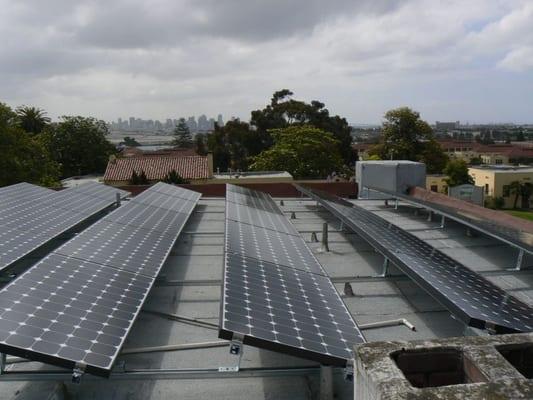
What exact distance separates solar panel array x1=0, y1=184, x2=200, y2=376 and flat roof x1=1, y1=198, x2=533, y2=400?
2.06 ft

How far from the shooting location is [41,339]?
445 centimetres

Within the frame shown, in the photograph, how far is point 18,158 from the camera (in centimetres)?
3130

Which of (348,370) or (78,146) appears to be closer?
(348,370)

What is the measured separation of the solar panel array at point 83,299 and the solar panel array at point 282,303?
1.17m

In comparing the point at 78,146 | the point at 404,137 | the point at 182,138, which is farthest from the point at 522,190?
the point at 182,138

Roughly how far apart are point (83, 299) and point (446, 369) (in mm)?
4063

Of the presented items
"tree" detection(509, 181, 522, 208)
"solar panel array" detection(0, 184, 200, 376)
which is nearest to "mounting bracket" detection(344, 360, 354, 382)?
"solar panel array" detection(0, 184, 200, 376)

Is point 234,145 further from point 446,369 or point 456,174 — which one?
point 446,369

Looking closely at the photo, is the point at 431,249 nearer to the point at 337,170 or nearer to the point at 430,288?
the point at 430,288

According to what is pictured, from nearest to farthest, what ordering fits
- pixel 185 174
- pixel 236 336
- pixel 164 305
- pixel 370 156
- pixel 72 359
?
pixel 72 359
pixel 236 336
pixel 164 305
pixel 185 174
pixel 370 156

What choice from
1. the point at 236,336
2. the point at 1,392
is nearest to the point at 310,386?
the point at 236,336

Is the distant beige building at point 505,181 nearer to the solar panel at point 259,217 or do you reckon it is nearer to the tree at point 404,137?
the tree at point 404,137

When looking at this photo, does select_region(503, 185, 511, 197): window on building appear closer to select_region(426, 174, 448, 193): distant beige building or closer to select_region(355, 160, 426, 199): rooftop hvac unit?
select_region(426, 174, 448, 193): distant beige building

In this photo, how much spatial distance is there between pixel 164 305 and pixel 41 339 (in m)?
3.35
